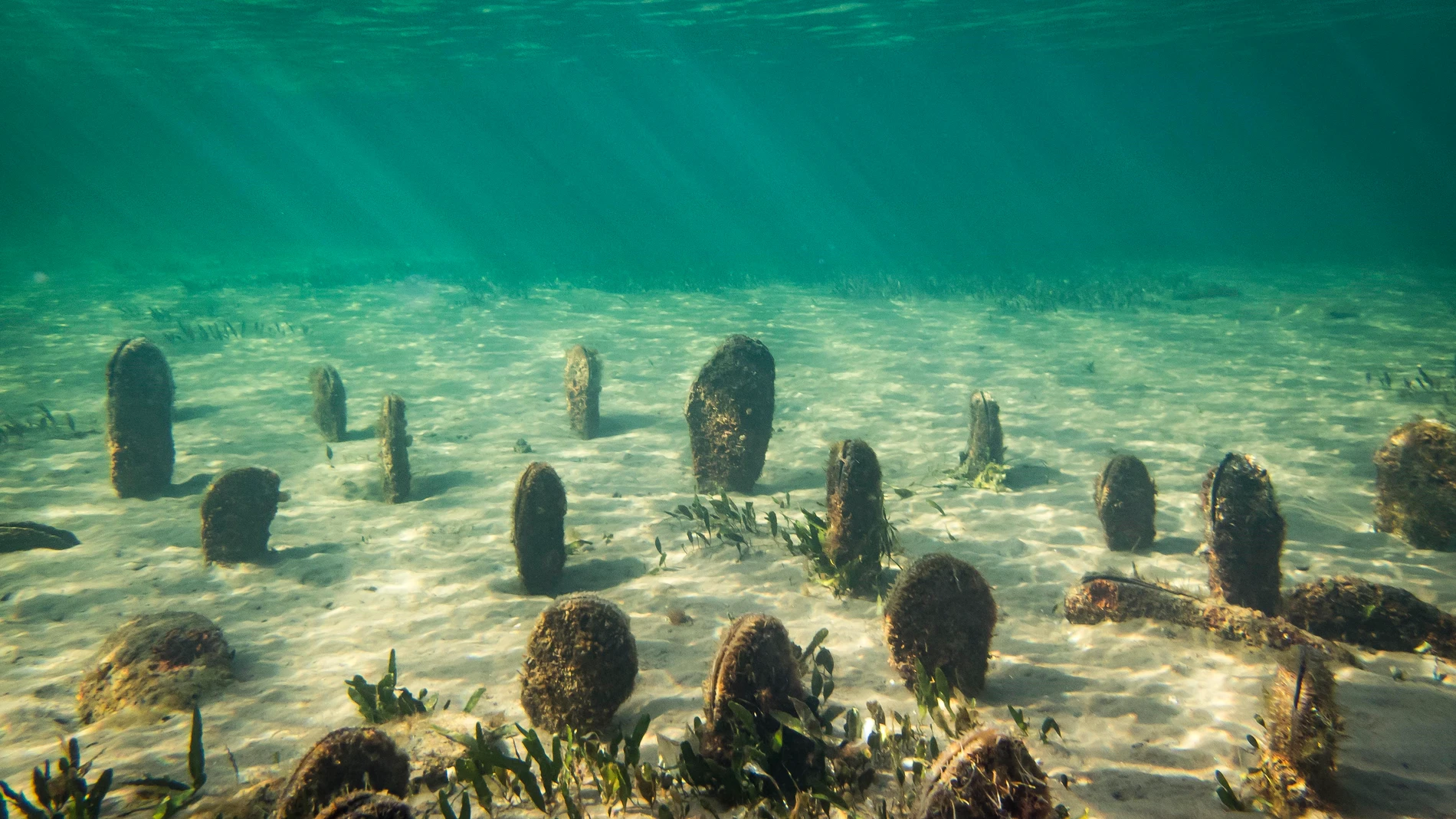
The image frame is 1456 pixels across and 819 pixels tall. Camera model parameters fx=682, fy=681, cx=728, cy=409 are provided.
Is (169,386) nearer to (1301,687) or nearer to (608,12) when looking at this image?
(1301,687)

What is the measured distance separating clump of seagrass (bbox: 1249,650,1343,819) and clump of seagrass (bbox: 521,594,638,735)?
10.9 feet

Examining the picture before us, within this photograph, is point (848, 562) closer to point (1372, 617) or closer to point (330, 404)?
→ point (1372, 617)

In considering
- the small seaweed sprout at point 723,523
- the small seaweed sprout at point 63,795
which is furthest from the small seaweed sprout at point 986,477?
the small seaweed sprout at point 63,795

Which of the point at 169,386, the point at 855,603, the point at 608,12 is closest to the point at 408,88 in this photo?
the point at 608,12

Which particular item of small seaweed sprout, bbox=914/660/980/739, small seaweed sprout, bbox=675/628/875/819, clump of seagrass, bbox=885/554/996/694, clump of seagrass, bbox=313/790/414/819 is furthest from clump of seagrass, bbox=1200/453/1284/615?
clump of seagrass, bbox=313/790/414/819

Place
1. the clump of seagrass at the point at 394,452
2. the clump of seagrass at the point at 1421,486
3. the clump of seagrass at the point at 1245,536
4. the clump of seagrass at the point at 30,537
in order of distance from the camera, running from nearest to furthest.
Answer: the clump of seagrass at the point at 1245,536, the clump of seagrass at the point at 1421,486, the clump of seagrass at the point at 30,537, the clump of seagrass at the point at 394,452

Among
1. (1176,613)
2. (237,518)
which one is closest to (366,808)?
(1176,613)

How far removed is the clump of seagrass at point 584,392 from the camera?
1208 cm

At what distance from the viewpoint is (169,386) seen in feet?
31.9

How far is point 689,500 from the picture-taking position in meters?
9.15

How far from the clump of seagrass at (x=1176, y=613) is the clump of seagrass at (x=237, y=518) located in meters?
8.47

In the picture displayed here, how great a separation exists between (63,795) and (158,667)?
5.20ft

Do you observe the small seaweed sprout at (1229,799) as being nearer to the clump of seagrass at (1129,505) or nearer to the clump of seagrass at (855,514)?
the clump of seagrass at (855,514)

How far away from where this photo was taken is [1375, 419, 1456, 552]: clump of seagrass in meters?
7.13
